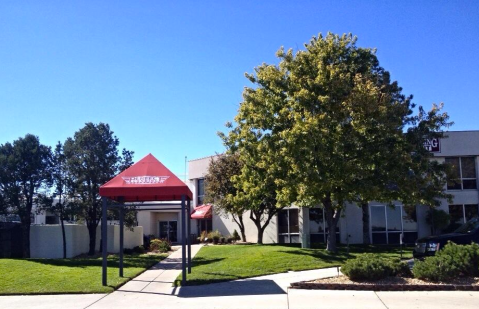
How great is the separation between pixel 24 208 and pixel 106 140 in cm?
Answer: 539

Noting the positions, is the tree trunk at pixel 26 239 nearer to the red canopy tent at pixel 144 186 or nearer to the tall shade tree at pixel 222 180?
the tall shade tree at pixel 222 180

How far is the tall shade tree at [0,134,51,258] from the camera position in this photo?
24469 millimetres

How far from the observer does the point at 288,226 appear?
33.9 m

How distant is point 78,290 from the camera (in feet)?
45.1

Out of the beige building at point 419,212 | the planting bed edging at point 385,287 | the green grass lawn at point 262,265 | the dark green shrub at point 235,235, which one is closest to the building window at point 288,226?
the beige building at point 419,212

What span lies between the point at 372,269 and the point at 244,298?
11.4 feet

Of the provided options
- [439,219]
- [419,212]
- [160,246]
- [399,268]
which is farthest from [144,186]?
[419,212]

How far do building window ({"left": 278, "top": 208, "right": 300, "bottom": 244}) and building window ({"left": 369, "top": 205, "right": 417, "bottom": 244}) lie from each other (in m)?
4.76

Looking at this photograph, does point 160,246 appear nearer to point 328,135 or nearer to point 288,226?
point 288,226

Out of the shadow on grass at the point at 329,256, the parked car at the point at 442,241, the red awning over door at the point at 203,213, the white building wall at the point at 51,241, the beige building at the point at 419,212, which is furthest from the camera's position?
the red awning over door at the point at 203,213

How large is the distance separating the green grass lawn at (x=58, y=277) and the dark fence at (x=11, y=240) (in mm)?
5066

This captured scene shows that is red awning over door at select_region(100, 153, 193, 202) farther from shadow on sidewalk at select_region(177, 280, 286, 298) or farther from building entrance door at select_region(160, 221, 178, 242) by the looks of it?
building entrance door at select_region(160, 221, 178, 242)

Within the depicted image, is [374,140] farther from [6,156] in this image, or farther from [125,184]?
[6,156]

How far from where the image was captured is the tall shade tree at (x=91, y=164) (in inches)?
1033
